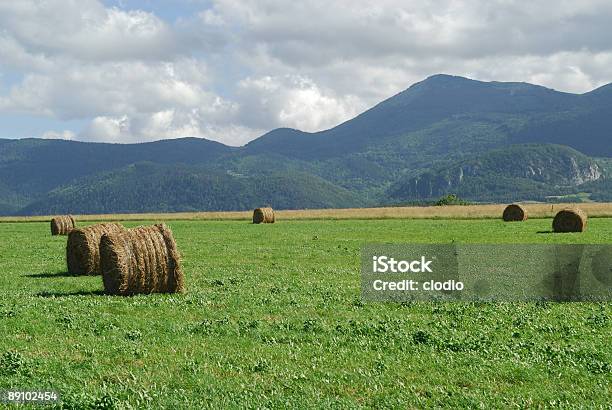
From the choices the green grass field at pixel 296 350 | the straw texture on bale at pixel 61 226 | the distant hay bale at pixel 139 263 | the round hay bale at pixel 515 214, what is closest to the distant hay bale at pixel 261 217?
the straw texture on bale at pixel 61 226

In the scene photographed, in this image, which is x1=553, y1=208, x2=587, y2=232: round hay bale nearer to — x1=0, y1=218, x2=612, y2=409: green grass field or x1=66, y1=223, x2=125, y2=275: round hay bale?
x1=0, y1=218, x2=612, y2=409: green grass field

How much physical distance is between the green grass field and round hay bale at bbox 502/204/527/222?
50395 mm

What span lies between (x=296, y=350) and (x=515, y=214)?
194 ft

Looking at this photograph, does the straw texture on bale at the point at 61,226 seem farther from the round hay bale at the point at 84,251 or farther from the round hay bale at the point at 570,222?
the round hay bale at the point at 570,222

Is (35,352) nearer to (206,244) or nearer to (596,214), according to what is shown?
(206,244)

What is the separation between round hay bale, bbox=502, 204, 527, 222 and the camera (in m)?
67.4

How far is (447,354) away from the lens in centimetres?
1203

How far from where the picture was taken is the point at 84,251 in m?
26.0

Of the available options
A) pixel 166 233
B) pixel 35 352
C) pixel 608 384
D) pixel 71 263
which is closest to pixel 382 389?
pixel 608 384

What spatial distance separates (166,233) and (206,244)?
2057 cm

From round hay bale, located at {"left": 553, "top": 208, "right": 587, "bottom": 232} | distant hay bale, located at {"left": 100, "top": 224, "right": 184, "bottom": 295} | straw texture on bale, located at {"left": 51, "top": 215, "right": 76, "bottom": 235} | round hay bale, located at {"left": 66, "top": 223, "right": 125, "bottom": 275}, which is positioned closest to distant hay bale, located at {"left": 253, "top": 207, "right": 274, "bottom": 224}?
straw texture on bale, located at {"left": 51, "top": 215, "right": 76, "bottom": 235}

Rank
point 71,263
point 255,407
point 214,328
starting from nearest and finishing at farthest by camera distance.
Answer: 1. point 255,407
2. point 214,328
3. point 71,263

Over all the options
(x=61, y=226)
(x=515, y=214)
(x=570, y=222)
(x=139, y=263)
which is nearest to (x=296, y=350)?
(x=139, y=263)

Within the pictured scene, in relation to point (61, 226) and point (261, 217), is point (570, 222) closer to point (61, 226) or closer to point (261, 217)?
point (261, 217)
